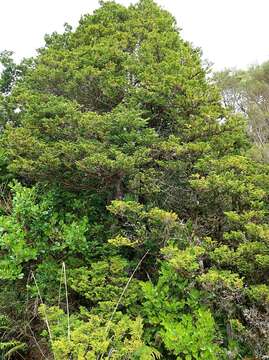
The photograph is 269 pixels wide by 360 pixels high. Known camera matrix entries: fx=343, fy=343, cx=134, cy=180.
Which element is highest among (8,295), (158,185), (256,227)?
(158,185)

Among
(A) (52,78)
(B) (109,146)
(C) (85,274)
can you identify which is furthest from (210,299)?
(A) (52,78)

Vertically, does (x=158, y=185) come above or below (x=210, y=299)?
above

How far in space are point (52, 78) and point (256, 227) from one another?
13.5 ft

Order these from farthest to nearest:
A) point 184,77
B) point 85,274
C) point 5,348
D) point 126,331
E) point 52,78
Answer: point 52,78 < point 184,77 < point 5,348 < point 85,274 < point 126,331

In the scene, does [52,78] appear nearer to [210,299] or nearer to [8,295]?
Result: [8,295]

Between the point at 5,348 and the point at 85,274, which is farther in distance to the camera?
the point at 5,348

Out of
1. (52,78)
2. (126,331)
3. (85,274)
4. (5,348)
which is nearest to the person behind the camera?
(126,331)

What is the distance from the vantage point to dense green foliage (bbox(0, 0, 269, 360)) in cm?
349

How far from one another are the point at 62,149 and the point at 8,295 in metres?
2.17

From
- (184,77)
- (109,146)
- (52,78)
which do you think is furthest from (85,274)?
(52,78)

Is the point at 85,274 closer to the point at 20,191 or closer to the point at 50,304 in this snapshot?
the point at 50,304

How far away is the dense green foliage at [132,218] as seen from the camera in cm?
349

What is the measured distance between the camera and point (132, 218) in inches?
167

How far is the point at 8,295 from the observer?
188 inches
